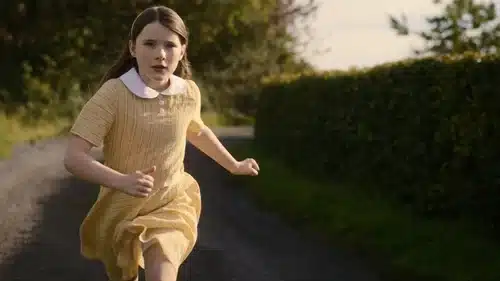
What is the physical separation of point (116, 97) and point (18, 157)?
1975cm

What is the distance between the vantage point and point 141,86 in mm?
4355

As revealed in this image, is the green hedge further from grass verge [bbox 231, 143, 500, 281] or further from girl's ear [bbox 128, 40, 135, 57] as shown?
girl's ear [bbox 128, 40, 135, 57]

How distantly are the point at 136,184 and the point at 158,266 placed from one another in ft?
1.33

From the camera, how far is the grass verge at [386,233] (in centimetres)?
870

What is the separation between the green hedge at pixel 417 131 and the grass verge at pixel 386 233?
296 mm

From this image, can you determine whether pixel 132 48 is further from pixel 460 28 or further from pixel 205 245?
pixel 460 28

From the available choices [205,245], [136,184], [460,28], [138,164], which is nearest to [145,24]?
[138,164]

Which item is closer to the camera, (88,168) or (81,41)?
(88,168)

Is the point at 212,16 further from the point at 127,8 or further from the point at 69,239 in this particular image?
the point at 69,239

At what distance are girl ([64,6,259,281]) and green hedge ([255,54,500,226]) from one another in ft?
19.0

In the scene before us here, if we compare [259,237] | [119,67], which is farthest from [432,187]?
[119,67]

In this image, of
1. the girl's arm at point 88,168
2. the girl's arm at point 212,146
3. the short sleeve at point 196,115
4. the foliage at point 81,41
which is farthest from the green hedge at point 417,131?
the foliage at point 81,41

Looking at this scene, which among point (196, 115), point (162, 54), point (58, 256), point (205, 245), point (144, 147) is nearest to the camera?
point (162, 54)

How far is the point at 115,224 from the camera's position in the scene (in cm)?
444
